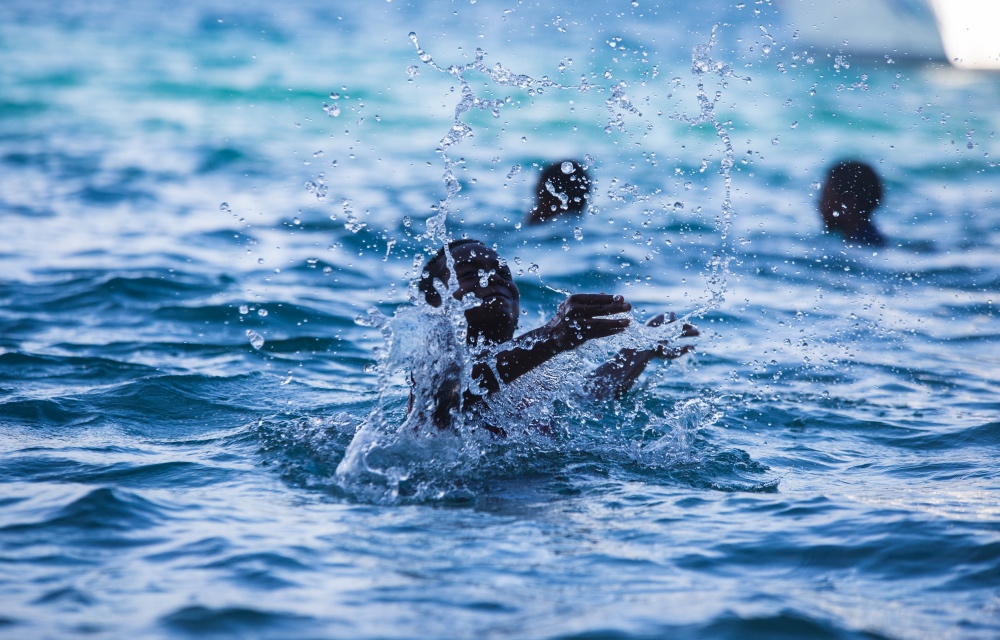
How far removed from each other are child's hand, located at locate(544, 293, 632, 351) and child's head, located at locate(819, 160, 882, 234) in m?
6.36

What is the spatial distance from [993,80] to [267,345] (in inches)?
906

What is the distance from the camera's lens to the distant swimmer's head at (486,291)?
4.87 m

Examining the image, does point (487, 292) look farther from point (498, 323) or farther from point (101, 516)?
point (101, 516)

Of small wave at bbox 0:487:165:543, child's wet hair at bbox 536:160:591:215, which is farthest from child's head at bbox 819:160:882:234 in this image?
small wave at bbox 0:487:165:543

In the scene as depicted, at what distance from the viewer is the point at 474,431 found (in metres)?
4.93

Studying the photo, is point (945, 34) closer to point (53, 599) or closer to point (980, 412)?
point (980, 412)

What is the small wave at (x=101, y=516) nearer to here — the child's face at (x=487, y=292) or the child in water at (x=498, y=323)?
the child in water at (x=498, y=323)

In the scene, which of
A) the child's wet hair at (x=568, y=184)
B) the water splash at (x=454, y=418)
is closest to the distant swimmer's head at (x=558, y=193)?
the child's wet hair at (x=568, y=184)

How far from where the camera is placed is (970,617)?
3295 millimetres

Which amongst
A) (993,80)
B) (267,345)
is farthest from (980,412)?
(993,80)

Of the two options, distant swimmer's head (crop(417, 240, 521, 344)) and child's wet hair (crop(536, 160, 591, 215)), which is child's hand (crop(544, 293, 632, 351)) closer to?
distant swimmer's head (crop(417, 240, 521, 344))

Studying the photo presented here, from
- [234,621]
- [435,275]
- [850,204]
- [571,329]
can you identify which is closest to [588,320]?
[571,329]

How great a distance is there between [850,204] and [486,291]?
6259 mm

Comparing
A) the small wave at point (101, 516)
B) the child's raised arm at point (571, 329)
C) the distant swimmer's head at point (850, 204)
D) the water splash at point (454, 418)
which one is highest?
the distant swimmer's head at point (850, 204)
